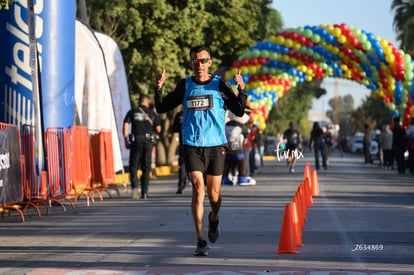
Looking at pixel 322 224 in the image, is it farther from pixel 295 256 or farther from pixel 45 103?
pixel 45 103

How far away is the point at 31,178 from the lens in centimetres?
1475

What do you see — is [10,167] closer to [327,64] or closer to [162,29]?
[327,64]

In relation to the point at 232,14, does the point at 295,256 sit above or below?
below

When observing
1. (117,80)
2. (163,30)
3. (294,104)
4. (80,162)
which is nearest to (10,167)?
(80,162)

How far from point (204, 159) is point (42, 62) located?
8258 millimetres

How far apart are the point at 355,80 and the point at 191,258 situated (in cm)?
2225

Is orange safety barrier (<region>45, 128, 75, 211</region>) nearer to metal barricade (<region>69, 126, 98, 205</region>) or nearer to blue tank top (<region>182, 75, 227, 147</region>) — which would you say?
metal barricade (<region>69, 126, 98, 205</region>)

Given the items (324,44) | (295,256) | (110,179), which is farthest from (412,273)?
(324,44)

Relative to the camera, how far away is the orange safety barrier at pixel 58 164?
1556 cm

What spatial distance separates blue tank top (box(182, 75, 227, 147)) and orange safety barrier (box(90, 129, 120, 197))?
9.08m

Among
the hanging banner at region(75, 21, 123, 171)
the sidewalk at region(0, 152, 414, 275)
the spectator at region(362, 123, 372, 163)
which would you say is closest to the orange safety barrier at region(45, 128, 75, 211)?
the sidewalk at region(0, 152, 414, 275)

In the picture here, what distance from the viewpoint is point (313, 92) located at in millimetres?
82000

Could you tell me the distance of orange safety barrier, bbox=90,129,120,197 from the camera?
18.4 metres

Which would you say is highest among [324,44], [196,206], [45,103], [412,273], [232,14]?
[232,14]
